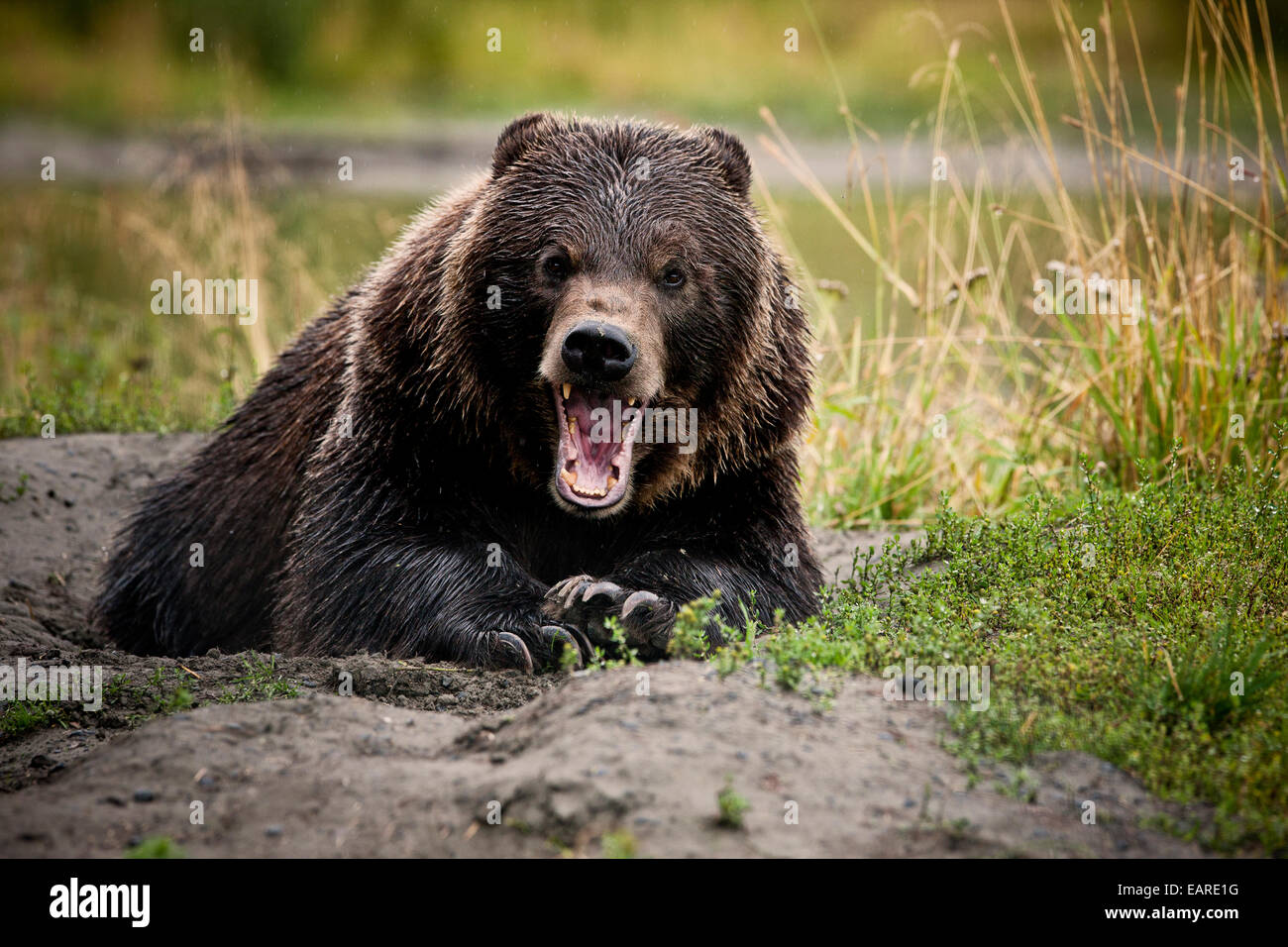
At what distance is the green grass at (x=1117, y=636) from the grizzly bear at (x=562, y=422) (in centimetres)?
60

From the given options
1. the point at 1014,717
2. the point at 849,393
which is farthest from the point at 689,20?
the point at 1014,717

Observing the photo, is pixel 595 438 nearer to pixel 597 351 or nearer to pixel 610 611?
pixel 597 351

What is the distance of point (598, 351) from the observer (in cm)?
441

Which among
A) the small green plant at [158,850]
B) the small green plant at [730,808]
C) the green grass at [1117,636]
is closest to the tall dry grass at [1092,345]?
the green grass at [1117,636]

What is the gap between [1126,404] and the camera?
21.8ft

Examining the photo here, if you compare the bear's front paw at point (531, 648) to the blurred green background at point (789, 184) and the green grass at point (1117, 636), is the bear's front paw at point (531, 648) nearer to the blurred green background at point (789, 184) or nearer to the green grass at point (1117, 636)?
the green grass at point (1117, 636)

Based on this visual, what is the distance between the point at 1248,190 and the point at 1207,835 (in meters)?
15.2

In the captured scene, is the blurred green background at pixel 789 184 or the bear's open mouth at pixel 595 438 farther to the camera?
the blurred green background at pixel 789 184

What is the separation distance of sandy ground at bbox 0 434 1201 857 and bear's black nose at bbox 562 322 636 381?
1079 millimetres

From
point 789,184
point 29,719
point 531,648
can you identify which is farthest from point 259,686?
point 789,184

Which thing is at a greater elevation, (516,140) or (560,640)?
(516,140)

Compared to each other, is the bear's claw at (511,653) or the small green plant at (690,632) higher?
the small green plant at (690,632)

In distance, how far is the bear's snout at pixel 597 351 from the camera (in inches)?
171

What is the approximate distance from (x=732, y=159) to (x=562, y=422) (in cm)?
139
